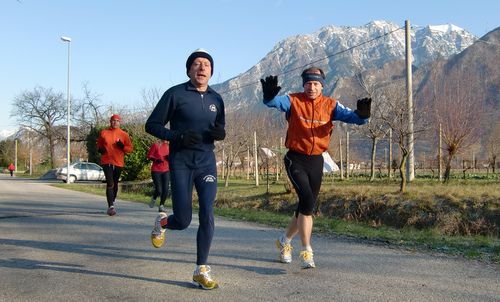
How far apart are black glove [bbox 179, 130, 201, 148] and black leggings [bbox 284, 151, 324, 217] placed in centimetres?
113

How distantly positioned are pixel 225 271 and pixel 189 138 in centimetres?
137

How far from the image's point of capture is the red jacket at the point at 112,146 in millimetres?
9711

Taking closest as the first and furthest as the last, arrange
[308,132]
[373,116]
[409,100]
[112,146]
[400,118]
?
[308,132]
[112,146]
[400,118]
[409,100]
[373,116]

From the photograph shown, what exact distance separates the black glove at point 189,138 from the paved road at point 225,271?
1.18 metres

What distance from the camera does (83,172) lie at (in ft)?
127

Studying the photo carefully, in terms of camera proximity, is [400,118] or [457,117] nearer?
[400,118]

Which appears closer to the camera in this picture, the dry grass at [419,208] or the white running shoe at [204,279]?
the white running shoe at [204,279]

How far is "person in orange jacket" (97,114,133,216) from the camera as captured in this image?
972 cm

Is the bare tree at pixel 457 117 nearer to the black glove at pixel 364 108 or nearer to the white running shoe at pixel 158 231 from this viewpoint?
the black glove at pixel 364 108

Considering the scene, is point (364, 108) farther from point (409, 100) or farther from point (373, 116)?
point (373, 116)

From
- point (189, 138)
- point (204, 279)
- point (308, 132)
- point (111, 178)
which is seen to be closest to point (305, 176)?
point (308, 132)

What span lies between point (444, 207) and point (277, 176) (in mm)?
18296

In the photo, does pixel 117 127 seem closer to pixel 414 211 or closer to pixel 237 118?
pixel 414 211

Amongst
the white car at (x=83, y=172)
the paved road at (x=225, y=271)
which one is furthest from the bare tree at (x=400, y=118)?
the white car at (x=83, y=172)
